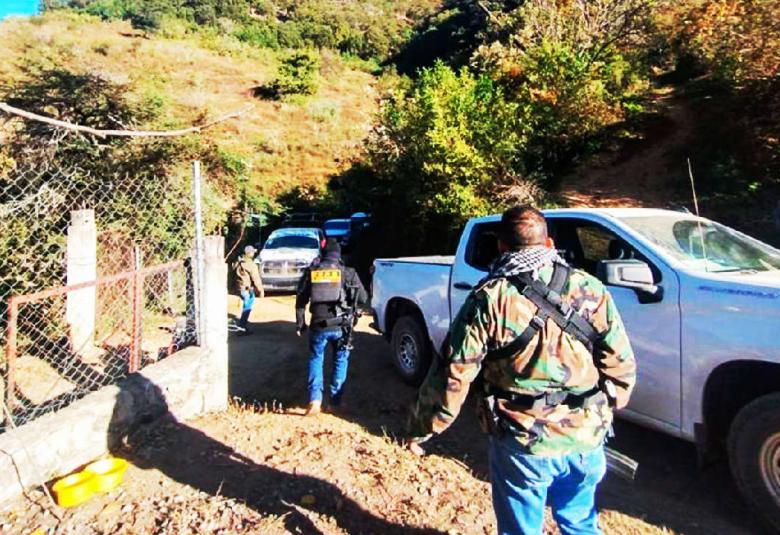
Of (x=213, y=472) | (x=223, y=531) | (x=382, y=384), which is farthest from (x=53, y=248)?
(x=223, y=531)

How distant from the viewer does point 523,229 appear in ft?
7.67

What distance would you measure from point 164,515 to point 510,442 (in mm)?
2230

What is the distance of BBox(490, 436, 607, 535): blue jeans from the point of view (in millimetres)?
2287

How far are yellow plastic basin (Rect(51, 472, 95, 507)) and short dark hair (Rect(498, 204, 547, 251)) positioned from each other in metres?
2.95

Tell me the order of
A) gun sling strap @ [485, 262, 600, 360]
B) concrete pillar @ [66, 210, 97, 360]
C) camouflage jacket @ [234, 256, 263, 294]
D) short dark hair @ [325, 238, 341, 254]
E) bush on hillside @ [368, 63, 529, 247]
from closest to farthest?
gun sling strap @ [485, 262, 600, 360] → short dark hair @ [325, 238, 341, 254] → concrete pillar @ [66, 210, 97, 360] → camouflage jacket @ [234, 256, 263, 294] → bush on hillside @ [368, 63, 529, 247]

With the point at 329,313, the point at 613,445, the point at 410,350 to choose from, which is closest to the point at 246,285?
the point at 410,350

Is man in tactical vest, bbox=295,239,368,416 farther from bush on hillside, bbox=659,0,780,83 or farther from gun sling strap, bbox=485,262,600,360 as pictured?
bush on hillside, bbox=659,0,780,83

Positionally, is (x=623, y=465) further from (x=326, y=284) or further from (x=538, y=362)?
(x=326, y=284)

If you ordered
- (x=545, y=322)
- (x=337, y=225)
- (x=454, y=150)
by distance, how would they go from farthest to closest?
1. (x=337, y=225)
2. (x=454, y=150)
3. (x=545, y=322)

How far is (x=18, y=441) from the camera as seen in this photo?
11.5 ft

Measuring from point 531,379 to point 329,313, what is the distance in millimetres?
3154

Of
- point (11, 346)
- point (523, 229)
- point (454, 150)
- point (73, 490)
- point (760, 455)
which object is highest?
point (454, 150)

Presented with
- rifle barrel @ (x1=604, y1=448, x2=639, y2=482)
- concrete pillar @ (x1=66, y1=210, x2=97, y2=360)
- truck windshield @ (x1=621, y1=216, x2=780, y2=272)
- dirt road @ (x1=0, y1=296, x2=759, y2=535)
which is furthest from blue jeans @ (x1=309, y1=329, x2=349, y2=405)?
concrete pillar @ (x1=66, y1=210, x2=97, y2=360)

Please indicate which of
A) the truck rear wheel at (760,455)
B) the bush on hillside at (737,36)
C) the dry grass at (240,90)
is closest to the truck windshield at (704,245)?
the truck rear wheel at (760,455)
